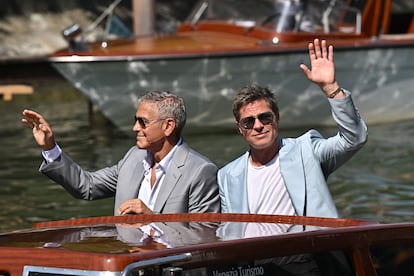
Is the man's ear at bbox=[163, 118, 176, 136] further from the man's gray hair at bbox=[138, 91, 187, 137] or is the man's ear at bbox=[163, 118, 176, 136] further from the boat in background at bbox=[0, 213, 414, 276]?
the boat in background at bbox=[0, 213, 414, 276]

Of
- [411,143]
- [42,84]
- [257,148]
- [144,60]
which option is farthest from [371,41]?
[257,148]

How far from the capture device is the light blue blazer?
529 centimetres

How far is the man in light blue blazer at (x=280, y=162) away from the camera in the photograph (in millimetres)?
5297

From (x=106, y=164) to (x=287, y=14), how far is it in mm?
3010

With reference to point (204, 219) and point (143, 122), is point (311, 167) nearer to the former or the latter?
point (143, 122)

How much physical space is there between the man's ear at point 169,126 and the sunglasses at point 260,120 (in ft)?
1.24

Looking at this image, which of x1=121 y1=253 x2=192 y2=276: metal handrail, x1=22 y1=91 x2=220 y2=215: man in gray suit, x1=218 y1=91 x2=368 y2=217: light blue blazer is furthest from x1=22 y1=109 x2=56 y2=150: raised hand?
x1=121 y1=253 x2=192 y2=276: metal handrail

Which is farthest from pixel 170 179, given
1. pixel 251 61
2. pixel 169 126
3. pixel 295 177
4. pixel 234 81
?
pixel 234 81

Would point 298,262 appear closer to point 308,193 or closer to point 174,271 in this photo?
point 174,271

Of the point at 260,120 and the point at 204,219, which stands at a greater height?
the point at 260,120

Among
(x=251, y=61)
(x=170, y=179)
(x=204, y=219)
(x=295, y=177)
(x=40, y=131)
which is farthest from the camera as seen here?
(x=251, y=61)

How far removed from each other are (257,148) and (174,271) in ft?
6.12

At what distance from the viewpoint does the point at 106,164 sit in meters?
13.9

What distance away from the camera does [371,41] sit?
15031mm
